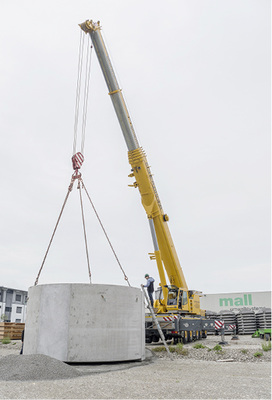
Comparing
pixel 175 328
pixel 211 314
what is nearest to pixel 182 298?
pixel 175 328

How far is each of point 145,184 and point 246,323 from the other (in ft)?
39.8

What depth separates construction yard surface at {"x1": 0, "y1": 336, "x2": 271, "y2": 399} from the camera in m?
5.38

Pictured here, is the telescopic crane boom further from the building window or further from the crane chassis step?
the building window

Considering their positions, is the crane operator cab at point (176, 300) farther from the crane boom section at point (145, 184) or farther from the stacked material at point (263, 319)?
the stacked material at point (263, 319)

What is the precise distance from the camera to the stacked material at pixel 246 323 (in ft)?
68.3

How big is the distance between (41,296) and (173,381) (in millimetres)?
3653

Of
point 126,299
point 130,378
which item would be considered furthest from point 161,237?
point 130,378

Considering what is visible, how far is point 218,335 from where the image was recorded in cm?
2094

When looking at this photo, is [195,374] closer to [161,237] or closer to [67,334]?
[67,334]

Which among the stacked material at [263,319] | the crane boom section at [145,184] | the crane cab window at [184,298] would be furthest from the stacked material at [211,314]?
the crane cab window at [184,298]

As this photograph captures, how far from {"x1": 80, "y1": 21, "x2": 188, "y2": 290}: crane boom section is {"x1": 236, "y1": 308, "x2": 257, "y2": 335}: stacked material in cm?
862

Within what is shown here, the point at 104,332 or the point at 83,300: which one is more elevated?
the point at 83,300

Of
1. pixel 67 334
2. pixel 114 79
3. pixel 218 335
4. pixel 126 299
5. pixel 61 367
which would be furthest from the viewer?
pixel 218 335

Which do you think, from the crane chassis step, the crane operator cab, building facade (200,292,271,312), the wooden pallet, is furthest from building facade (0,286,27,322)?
the crane operator cab
